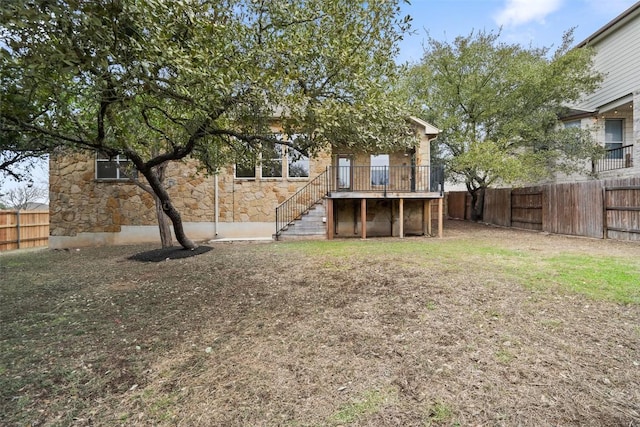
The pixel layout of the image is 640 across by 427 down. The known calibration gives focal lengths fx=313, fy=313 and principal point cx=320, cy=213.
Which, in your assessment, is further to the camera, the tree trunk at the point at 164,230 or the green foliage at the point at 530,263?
the tree trunk at the point at 164,230

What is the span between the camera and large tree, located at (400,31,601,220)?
1329 centimetres

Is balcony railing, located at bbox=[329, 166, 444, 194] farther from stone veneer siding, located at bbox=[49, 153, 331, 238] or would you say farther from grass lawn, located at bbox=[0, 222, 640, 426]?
grass lawn, located at bbox=[0, 222, 640, 426]

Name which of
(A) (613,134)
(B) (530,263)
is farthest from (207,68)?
(A) (613,134)

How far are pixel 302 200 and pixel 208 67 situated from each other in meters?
8.19

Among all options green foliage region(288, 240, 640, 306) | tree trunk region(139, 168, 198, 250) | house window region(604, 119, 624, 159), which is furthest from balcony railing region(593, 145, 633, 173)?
tree trunk region(139, 168, 198, 250)

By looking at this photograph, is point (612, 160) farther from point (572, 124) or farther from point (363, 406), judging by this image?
point (363, 406)

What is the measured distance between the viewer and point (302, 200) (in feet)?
38.9

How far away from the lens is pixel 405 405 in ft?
7.30

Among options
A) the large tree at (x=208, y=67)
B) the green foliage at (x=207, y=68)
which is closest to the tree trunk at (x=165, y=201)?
the large tree at (x=208, y=67)

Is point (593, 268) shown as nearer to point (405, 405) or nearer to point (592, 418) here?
point (592, 418)

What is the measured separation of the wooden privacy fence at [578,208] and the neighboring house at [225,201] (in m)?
4.42

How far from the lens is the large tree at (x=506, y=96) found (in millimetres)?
13289

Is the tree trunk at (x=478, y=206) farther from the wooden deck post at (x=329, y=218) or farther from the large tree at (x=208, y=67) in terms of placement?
the large tree at (x=208, y=67)

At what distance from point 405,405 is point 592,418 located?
1.19 metres
